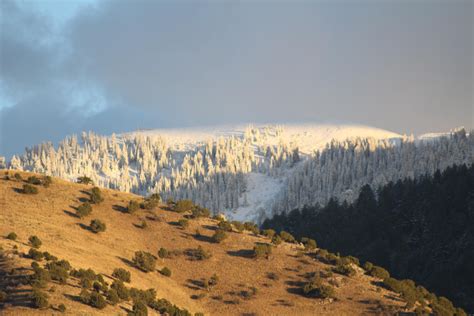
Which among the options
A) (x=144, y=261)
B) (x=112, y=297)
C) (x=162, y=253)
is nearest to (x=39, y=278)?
(x=112, y=297)

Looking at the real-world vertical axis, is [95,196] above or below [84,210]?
above

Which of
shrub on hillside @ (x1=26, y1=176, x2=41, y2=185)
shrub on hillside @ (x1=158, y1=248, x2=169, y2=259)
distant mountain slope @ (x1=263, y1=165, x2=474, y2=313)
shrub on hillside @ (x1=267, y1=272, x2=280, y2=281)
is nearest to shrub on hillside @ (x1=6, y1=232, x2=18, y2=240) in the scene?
shrub on hillside @ (x1=158, y1=248, x2=169, y2=259)

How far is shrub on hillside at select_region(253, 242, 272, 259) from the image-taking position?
267 feet

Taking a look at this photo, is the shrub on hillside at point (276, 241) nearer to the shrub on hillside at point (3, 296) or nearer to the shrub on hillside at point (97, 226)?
the shrub on hillside at point (97, 226)

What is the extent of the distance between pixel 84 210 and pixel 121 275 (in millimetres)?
17311

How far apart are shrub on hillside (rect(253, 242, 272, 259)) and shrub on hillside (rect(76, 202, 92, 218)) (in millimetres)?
20301

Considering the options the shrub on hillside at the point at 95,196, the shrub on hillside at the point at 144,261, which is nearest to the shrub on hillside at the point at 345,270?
the shrub on hillside at the point at 144,261

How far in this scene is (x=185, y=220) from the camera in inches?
3423

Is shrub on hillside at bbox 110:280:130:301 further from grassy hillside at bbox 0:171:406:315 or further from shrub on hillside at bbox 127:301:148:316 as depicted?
shrub on hillside at bbox 127:301:148:316

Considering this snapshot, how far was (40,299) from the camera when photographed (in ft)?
176

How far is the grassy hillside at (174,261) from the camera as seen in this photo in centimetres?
6681

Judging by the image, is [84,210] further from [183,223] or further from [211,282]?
[211,282]

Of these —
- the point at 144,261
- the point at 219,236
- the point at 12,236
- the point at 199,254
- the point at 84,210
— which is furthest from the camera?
the point at 219,236

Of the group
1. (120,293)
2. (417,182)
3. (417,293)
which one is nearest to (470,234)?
(417,182)
